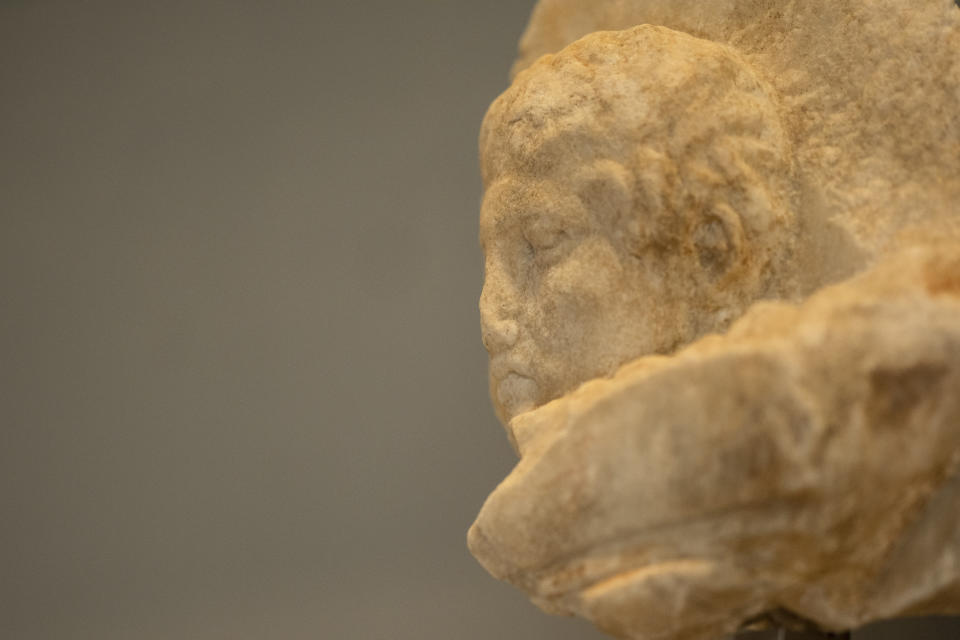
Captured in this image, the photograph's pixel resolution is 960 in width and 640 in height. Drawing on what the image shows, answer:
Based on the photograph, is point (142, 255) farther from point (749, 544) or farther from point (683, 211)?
point (749, 544)

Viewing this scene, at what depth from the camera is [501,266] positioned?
1.60m

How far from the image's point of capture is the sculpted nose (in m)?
1.56

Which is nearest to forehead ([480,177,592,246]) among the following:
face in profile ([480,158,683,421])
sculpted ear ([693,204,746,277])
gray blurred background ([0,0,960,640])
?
face in profile ([480,158,683,421])

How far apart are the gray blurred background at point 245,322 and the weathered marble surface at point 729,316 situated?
1078 millimetres

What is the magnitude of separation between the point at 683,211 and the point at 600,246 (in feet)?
0.44

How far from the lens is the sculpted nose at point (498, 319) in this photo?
1.56 meters

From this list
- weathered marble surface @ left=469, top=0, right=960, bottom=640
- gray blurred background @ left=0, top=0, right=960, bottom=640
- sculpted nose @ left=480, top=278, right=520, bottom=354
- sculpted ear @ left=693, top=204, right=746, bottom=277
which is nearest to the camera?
weathered marble surface @ left=469, top=0, right=960, bottom=640

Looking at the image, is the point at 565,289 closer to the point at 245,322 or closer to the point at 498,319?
the point at 498,319

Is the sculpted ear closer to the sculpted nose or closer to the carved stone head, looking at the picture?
the carved stone head

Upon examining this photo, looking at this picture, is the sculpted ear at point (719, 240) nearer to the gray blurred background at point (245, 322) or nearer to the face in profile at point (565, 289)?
the face in profile at point (565, 289)

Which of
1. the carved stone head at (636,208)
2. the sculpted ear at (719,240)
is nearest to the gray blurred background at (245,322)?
the carved stone head at (636,208)

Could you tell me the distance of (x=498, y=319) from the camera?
1576 mm

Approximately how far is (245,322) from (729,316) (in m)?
1.61

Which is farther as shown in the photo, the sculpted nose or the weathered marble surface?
the sculpted nose
